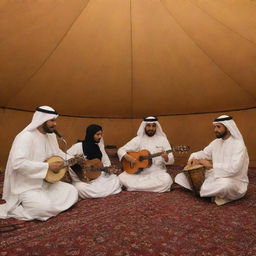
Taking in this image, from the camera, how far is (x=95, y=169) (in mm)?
4105

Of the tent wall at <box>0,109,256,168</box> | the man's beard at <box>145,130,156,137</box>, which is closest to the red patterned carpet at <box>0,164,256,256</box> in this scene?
the man's beard at <box>145,130,156,137</box>

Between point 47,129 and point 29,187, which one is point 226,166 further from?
point 29,187

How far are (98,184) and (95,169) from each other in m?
0.25

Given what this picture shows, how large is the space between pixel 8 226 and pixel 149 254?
1.57m

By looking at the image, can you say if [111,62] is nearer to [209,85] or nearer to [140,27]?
[140,27]

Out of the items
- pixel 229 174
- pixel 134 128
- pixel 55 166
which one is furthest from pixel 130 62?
pixel 55 166

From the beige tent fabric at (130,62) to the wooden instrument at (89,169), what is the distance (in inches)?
129

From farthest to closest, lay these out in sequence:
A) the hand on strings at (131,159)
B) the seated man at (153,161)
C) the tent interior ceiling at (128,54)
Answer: the tent interior ceiling at (128,54) → the hand on strings at (131,159) → the seated man at (153,161)

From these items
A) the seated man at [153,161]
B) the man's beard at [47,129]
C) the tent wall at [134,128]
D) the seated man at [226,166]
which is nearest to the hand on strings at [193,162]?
the seated man at [226,166]

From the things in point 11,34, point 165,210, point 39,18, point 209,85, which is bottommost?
point 165,210

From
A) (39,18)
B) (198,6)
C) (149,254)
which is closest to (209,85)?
(198,6)

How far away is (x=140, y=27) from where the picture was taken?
625 cm

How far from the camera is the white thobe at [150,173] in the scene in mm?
4406

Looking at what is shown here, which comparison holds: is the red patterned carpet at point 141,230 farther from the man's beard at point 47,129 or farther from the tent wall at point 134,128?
the tent wall at point 134,128
